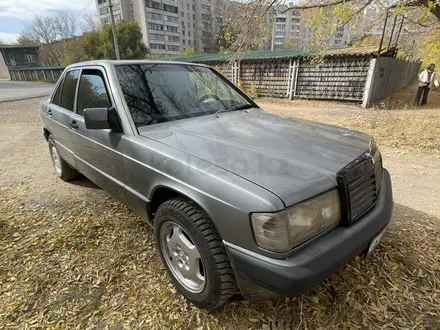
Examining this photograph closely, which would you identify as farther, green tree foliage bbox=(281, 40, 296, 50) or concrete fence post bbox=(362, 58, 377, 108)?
green tree foliage bbox=(281, 40, 296, 50)

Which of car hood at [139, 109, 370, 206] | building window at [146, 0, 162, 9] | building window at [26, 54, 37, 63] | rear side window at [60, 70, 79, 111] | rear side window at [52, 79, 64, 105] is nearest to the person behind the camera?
car hood at [139, 109, 370, 206]

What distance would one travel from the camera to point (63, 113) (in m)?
3.20

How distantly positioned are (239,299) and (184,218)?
2.66 feet

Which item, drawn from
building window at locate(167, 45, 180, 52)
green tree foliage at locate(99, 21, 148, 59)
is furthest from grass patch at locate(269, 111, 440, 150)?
building window at locate(167, 45, 180, 52)

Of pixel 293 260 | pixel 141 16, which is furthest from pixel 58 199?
pixel 141 16

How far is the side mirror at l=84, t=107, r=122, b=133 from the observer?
2.04 meters

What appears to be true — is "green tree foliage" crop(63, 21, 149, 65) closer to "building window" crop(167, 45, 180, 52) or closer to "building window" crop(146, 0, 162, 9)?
"building window" crop(146, 0, 162, 9)

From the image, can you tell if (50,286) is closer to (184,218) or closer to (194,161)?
(184,218)

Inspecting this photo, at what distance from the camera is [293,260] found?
135 cm

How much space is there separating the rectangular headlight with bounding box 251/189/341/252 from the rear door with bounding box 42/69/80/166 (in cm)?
270

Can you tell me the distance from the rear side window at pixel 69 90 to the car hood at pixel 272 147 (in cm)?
163

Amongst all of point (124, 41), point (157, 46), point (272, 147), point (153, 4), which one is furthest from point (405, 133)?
point (153, 4)

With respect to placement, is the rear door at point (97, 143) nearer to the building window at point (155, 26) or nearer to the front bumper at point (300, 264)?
the front bumper at point (300, 264)

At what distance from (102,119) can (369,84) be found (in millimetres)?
11893
